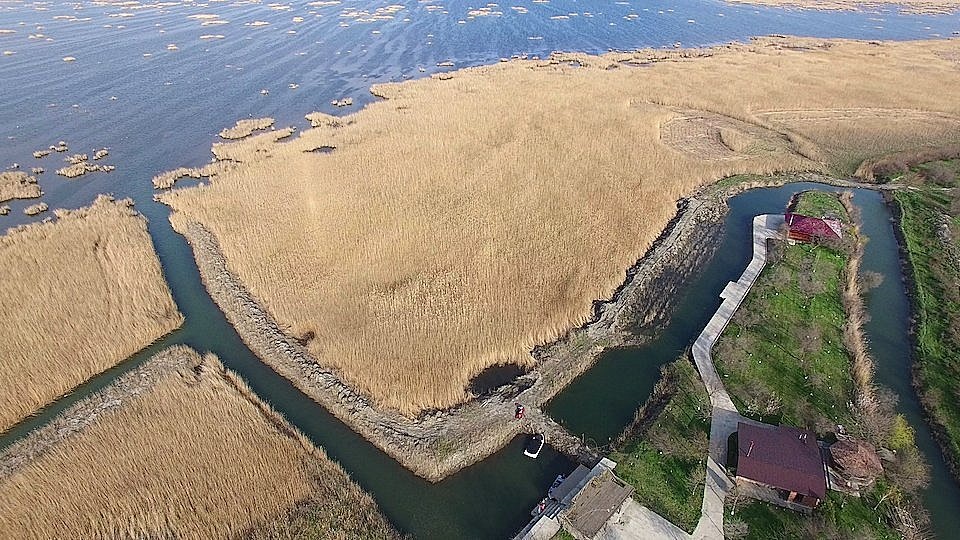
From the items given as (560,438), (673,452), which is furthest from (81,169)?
(673,452)

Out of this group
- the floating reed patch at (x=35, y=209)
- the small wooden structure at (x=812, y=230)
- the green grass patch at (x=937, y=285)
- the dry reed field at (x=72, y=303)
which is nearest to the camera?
the green grass patch at (x=937, y=285)

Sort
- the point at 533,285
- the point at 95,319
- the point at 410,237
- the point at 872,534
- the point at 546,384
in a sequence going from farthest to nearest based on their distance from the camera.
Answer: the point at 410,237 → the point at 533,285 → the point at 95,319 → the point at 546,384 → the point at 872,534

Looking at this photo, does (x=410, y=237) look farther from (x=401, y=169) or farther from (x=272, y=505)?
(x=272, y=505)

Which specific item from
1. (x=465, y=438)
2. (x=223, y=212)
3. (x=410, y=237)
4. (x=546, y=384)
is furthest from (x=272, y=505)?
(x=223, y=212)

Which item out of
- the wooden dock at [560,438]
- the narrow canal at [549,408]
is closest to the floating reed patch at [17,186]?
the narrow canal at [549,408]

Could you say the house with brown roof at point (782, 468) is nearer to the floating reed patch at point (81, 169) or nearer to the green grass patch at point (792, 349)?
the green grass patch at point (792, 349)

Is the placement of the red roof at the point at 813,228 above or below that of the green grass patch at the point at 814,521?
above
